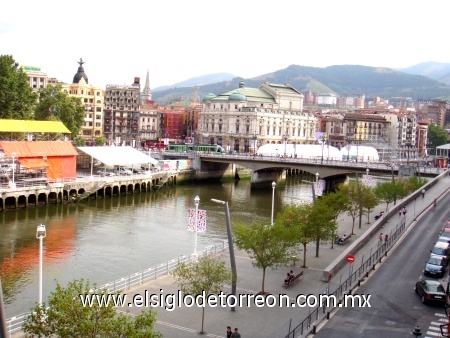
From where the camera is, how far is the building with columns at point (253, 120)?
6462 inches

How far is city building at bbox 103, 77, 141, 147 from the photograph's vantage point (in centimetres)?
16600

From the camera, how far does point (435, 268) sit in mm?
35781

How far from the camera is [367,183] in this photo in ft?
216

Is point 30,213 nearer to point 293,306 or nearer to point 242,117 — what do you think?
point 293,306

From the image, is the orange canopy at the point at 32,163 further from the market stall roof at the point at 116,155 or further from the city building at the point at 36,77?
the city building at the point at 36,77

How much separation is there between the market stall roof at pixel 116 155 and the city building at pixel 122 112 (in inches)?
2820

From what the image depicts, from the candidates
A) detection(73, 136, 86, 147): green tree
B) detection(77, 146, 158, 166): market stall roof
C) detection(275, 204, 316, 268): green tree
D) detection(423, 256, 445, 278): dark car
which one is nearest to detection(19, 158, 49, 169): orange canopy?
detection(77, 146, 158, 166): market stall roof

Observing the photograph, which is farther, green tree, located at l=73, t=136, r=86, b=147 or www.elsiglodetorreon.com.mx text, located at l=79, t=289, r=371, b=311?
green tree, located at l=73, t=136, r=86, b=147

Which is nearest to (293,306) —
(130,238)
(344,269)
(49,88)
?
(344,269)

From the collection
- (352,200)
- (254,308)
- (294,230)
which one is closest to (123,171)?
(352,200)

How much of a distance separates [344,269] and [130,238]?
77.4 ft

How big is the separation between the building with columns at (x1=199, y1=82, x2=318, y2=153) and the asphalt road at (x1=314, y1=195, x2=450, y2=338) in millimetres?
117717

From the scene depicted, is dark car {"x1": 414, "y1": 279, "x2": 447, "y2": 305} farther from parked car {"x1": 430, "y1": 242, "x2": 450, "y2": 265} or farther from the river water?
the river water

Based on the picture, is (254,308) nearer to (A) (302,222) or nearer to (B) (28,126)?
(A) (302,222)
